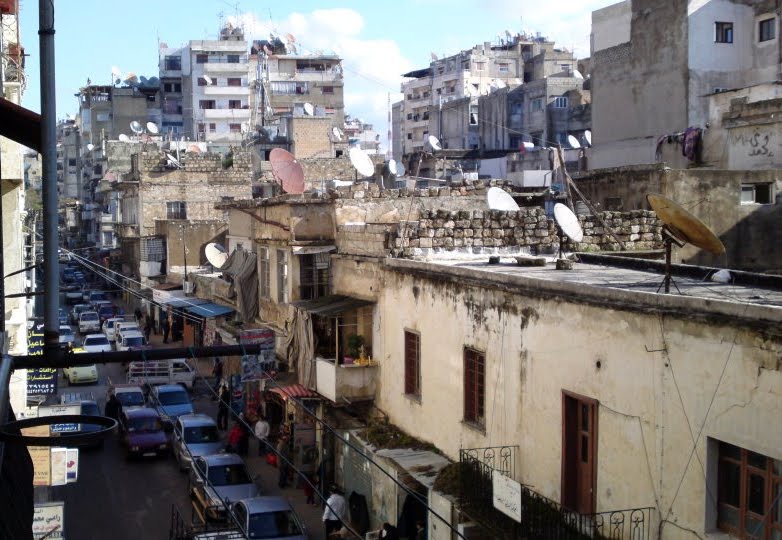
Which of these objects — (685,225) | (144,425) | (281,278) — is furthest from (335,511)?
(685,225)

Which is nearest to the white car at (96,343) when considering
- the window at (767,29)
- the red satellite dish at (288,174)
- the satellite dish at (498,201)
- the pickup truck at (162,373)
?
the pickup truck at (162,373)

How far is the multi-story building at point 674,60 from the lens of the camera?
33000 millimetres

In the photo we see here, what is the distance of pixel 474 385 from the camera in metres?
15.9

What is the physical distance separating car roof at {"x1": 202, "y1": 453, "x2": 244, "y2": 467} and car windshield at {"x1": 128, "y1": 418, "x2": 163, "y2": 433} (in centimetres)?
511

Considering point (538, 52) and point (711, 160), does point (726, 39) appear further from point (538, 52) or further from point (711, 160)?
point (538, 52)

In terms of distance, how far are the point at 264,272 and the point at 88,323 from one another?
2819 centimetres

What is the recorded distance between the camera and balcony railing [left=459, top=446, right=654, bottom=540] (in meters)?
11.6

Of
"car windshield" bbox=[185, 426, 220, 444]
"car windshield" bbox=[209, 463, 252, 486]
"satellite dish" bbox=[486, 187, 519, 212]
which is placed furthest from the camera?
"car windshield" bbox=[185, 426, 220, 444]

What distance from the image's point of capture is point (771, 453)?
955 centimetres

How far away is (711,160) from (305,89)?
62407mm

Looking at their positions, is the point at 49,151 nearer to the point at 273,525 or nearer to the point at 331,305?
the point at 273,525

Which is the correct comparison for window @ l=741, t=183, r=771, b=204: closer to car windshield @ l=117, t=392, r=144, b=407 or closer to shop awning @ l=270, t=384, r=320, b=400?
shop awning @ l=270, t=384, r=320, b=400

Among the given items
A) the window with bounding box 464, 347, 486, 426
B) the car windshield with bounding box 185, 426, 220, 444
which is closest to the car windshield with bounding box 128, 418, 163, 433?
the car windshield with bounding box 185, 426, 220, 444

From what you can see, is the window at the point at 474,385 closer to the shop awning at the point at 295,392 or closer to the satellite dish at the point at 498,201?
the satellite dish at the point at 498,201
